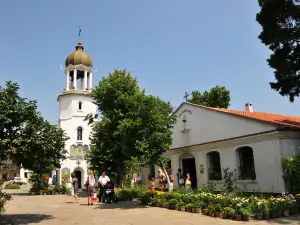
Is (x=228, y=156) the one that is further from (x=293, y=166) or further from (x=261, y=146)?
(x=293, y=166)

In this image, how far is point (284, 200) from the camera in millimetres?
11617

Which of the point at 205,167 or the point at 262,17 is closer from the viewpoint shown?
the point at 262,17

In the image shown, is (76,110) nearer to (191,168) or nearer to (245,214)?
(191,168)

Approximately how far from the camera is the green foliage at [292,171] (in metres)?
14.8

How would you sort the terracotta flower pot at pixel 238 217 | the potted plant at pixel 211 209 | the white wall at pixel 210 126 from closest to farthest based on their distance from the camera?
the terracotta flower pot at pixel 238 217, the potted plant at pixel 211 209, the white wall at pixel 210 126

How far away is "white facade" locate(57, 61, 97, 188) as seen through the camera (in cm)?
3728

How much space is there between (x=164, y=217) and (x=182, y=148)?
36.1 ft

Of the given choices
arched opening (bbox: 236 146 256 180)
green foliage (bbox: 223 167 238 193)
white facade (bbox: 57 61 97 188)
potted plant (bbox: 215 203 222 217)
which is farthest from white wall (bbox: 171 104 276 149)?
white facade (bbox: 57 61 97 188)

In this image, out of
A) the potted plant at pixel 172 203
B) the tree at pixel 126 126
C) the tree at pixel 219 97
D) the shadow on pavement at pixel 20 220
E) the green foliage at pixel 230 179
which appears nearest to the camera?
the shadow on pavement at pixel 20 220

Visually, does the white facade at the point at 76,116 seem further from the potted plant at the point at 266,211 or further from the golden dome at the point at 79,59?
the potted plant at the point at 266,211

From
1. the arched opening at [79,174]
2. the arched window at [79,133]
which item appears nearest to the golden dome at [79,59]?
the arched window at [79,133]

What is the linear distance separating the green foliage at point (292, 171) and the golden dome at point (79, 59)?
97.4 feet

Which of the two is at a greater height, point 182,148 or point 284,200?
point 182,148

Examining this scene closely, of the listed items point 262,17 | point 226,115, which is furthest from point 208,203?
point 262,17
